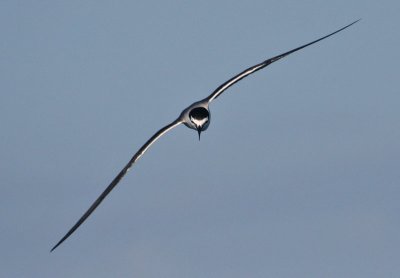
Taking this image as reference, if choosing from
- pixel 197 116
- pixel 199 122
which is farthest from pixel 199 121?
pixel 197 116

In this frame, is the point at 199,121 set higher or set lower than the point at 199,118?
lower

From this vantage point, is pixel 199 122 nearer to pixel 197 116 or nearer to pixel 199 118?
pixel 199 118

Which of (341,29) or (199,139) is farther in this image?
(199,139)

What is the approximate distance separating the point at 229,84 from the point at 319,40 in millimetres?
6151

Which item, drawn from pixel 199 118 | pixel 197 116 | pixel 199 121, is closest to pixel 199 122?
A: pixel 199 121

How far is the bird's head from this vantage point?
54312 mm

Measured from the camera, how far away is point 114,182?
167 feet

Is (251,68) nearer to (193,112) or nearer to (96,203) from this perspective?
(193,112)

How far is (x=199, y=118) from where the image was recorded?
2146 inches

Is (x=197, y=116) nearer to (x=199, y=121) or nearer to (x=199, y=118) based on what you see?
(x=199, y=118)

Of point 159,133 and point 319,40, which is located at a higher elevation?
point 319,40

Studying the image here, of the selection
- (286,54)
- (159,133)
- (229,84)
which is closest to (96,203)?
(159,133)

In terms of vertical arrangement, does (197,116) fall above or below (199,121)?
above

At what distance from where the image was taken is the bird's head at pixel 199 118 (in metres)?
54.3
